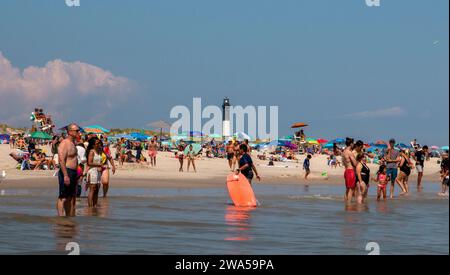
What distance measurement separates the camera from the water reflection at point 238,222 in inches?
432

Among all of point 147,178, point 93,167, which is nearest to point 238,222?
point 93,167

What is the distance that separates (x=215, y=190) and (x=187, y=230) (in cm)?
1154

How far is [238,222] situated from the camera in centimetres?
1304

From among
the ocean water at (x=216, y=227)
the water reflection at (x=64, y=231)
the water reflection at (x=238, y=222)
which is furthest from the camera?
the water reflection at (x=238, y=222)

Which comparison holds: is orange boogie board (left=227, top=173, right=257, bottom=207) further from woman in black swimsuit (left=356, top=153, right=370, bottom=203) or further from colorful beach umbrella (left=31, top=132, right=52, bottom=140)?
colorful beach umbrella (left=31, top=132, right=52, bottom=140)

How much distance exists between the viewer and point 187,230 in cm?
1160

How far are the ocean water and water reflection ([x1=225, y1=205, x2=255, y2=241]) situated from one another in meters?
0.02

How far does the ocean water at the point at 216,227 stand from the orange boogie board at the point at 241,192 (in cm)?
32

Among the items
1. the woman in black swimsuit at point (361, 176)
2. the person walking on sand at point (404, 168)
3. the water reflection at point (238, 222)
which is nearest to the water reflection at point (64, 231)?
the water reflection at point (238, 222)

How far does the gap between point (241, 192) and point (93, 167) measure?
3260 mm

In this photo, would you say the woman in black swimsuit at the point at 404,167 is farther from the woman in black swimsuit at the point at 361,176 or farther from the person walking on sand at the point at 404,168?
the woman in black swimsuit at the point at 361,176

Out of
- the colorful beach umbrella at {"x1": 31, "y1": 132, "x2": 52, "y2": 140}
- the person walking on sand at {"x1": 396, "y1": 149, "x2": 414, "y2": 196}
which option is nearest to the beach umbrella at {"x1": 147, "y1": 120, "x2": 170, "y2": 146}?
the colorful beach umbrella at {"x1": 31, "y1": 132, "x2": 52, "y2": 140}

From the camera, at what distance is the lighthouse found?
2835 inches
